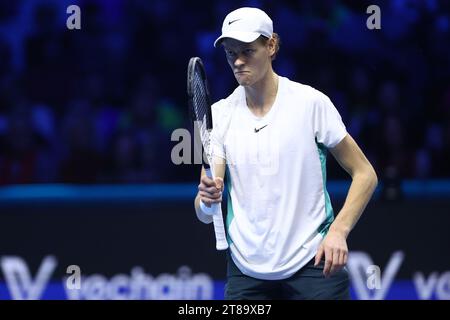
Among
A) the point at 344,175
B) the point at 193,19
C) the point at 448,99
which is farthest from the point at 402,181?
the point at 193,19

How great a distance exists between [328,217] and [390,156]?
363cm

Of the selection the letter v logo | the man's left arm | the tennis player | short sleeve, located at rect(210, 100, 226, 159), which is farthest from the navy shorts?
the letter v logo

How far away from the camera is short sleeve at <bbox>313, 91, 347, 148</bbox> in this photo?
3949 mm

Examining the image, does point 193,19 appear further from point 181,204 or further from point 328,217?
point 328,217

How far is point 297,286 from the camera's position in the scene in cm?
392

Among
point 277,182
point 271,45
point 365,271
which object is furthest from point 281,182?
point 365,271

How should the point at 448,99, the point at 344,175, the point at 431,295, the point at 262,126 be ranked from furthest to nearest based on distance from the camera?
the point at 448,99 < the point at 344,175 < the point at 431,295 < the point at 262,126

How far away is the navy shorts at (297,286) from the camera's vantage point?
3912 millimetres

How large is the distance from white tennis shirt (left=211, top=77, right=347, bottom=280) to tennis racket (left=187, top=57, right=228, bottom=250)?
78 millimetres

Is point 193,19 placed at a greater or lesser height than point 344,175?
greater

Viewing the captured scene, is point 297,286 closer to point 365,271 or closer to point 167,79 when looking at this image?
point 365,271

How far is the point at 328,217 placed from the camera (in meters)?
4.02

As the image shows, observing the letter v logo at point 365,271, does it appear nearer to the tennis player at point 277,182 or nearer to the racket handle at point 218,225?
the tennis player at point 277,182

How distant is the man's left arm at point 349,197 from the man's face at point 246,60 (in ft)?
1.40
